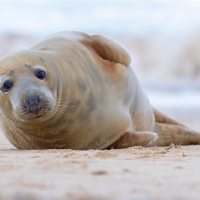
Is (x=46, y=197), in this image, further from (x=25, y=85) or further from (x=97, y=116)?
(x=97, y=116)

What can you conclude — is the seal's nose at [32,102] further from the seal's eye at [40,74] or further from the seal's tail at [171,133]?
the seal's tail at [171,133]

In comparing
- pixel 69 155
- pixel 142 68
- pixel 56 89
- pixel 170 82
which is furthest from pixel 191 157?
pixel 142 68

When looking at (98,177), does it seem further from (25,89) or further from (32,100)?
(25,89)

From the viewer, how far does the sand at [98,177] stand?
212 centimetres

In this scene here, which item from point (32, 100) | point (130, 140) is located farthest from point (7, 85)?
point (130, 140)

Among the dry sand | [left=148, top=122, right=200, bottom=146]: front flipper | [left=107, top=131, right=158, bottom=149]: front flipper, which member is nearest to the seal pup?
[left=107, top=131, right=158, bottom=149]: front flipper

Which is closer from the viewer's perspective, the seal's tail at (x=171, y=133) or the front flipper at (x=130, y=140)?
the front flipper at (x=130, y=140)

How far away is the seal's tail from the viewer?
5062 mm

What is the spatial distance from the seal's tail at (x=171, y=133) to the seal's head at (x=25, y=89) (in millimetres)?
1547

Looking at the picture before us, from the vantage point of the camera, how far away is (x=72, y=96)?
4059 mm

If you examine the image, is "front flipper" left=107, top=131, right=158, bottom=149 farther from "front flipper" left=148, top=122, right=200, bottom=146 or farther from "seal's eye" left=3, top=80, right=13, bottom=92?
"seal's eye" left=3, top=80, right=13, bottom=92

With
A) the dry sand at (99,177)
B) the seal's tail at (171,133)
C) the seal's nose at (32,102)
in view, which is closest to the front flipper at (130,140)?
the seal's tail at (171,133)

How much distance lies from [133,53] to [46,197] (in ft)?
78.0

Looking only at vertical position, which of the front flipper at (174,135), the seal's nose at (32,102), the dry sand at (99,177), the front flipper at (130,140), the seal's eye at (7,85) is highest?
the seal's eye at (7,85)
